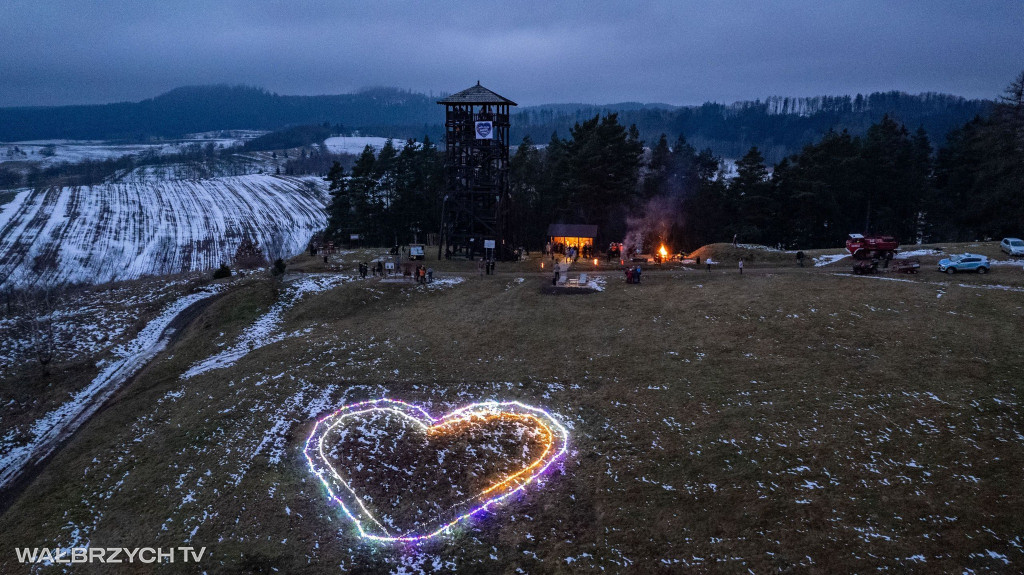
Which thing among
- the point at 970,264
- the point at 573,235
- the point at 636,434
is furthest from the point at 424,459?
the point at 970,264

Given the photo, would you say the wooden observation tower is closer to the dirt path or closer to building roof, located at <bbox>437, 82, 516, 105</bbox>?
building roof, located at <bbox>437, 82, 516, 105</bbox>

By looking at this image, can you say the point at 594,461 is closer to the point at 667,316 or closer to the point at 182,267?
the point at 667,316

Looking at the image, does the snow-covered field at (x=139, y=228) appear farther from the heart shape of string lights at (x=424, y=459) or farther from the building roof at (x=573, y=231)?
the heart shape of string lights at (x=424, y=459)

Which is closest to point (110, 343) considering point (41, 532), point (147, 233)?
point (41, 532)

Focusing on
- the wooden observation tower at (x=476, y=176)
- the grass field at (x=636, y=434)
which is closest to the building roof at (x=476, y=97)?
the wooden observation tower at (x=476, y=176)

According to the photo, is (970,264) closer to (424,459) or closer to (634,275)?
(634,275)

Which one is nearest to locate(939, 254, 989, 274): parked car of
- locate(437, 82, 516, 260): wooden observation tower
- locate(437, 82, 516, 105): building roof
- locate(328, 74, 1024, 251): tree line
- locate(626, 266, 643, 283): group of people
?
locate(626, 266, 643, 283): group of people
